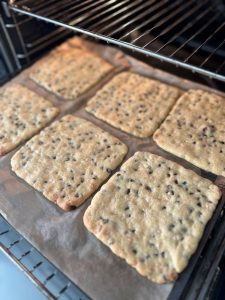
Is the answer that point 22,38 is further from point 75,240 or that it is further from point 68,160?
point 75,240

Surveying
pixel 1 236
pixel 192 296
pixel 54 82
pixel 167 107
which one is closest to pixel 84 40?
pixel 54 82

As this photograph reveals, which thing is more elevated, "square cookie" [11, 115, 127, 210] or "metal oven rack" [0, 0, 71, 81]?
"metal oven rack" [0, 0, 71, 81]

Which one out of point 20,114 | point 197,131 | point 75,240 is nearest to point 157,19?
point 197,131

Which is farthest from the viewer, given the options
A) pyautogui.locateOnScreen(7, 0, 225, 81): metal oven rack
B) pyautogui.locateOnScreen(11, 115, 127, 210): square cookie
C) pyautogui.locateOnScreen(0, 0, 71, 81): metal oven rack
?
pyautogui.locateOnScreen(0, 0, 71, 81): metal oven rack

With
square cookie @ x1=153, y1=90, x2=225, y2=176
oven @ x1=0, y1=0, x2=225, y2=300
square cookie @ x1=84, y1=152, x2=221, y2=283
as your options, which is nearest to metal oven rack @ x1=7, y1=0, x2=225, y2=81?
oven @ x1=0, y1=0, x2=225, y2=300

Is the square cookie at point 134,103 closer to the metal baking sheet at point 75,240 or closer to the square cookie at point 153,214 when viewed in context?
the metal baking sheet at point 75,240

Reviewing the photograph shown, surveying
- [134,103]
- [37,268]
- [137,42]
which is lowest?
[37,268]

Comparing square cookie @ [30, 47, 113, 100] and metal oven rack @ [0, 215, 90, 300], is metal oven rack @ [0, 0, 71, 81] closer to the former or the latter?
square cookie @ [30, 47, 113, 100]
